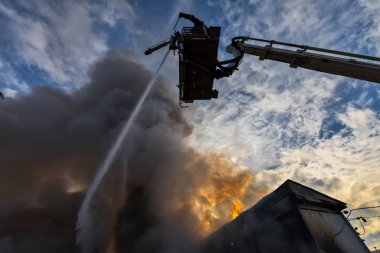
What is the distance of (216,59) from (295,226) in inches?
222

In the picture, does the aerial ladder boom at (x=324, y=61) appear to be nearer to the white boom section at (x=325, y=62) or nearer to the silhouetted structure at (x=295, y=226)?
the white boom section at (x=325, y=62)

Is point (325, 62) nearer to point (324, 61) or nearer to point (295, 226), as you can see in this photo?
point (324, 61)

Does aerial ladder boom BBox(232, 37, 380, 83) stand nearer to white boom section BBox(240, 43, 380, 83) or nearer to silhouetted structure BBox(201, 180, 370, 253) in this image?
white boom section BBox(240, 43, 380, 83)

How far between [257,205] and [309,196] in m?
1.67

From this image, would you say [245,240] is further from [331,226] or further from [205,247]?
[205,247]

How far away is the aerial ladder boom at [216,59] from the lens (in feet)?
20.4

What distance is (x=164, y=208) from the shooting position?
19.4 meters

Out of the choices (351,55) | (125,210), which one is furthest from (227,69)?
(125,210)

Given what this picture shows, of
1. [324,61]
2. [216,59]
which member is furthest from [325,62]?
[216,59]

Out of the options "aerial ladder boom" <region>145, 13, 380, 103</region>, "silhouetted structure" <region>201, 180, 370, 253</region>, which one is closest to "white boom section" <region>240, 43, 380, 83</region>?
"aerial ladder boom" <region>145, 13, 380, 103</region>

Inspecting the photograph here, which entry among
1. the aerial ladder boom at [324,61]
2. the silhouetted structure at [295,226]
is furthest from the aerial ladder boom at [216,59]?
the silhouetted structure at [295,226]

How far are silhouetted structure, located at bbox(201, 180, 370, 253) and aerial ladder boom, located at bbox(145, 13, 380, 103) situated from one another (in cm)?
366

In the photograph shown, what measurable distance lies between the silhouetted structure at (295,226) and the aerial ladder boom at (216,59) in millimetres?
3657

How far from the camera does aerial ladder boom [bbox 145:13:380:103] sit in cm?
623
